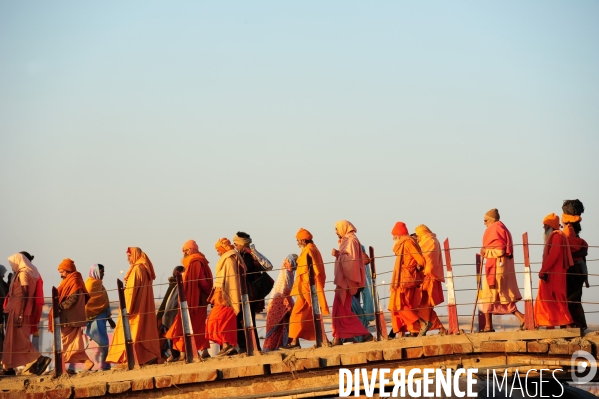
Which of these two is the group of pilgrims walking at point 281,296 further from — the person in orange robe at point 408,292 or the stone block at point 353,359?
the stone block at point 353,359

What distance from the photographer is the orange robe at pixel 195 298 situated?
1552 centimetres

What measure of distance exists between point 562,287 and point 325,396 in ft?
11.4

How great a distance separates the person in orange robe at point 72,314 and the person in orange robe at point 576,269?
23.4 ft

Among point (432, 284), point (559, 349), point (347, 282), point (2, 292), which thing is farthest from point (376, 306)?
point (2, 292)

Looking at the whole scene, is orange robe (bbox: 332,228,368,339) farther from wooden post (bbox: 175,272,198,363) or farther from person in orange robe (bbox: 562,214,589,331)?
person in orange robe (bbox: 562,214,589,331)

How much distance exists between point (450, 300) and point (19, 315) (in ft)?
22.4

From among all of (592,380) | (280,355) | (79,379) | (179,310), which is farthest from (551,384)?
Result: (79,379)

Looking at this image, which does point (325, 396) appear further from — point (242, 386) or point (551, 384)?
point (551, 384)

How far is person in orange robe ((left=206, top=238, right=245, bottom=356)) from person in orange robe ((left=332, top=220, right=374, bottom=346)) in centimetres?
140

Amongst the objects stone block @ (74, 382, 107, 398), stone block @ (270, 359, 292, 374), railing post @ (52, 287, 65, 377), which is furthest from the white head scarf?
stone block @ (270, 359, 292, 374)

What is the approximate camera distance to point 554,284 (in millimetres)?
14242

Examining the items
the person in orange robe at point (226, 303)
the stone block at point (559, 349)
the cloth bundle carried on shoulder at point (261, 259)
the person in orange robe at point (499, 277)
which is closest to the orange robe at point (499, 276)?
the person in orange robe at point (499, 277)

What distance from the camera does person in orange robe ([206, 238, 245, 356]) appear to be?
49.5 ft

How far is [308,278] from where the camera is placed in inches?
590
